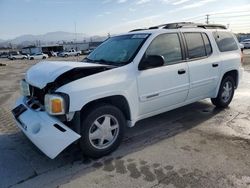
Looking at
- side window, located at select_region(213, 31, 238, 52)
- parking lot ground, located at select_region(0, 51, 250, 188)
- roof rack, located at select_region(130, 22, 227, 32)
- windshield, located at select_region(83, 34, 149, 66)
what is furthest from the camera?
side window, located at select_region(213, 31, 238, 52)

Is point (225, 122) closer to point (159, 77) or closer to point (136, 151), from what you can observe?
point (159, 77)

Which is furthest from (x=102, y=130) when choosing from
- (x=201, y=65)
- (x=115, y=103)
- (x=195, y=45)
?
(x=195, y=45)

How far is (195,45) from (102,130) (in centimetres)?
256

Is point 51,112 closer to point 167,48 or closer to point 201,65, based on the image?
point 167,48

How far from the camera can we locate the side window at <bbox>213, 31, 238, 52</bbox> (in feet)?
18.6

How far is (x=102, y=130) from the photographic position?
12.6ft

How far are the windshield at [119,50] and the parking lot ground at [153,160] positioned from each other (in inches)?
53.3

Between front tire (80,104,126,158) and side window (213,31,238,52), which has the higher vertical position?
side window (213,31,238,52)

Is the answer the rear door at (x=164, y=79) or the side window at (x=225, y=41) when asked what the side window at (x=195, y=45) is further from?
the side window at (x=225, y=41)

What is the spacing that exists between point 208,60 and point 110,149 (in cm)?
272

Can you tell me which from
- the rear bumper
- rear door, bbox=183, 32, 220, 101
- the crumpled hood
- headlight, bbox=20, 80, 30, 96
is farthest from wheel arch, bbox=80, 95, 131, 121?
rear door, bbox=183, 32, 220, 101

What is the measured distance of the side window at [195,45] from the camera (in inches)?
196

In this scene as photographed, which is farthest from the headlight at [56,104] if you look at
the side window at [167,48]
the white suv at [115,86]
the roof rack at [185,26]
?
the roof rack at [185,26]

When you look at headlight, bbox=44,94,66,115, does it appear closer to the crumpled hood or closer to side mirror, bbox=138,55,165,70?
the crumpled hood
